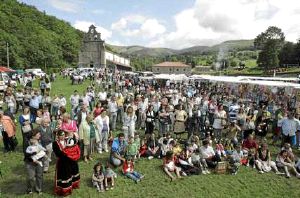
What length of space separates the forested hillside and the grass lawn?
5995 cm

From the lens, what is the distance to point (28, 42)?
262 ft

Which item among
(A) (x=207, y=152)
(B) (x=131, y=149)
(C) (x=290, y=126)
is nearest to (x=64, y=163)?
(B) (x=131, y=149)

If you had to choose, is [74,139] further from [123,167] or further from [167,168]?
[167,168]

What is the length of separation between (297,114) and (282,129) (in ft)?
4.97

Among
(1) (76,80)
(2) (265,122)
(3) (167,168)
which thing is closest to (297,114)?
(2) (265,122)

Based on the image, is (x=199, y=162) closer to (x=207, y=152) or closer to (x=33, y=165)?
(x=207, y=152)

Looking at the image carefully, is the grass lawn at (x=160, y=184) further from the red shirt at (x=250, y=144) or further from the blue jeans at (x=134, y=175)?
the red shirt at (x=250, y=144)

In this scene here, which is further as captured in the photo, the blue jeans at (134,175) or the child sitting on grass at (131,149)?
the child sitting on grass at (131,149)

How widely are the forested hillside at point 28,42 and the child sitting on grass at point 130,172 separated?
199 ft

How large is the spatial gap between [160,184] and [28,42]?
76.4 m

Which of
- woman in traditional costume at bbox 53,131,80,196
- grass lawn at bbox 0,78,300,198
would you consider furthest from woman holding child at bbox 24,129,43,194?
woman in traditional costume at bbox 53,131,80,196

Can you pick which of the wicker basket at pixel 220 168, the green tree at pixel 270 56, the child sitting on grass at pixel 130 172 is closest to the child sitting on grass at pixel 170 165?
the child sitting on grass at pixel 130 172

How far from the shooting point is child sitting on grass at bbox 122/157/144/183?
37.0 ft

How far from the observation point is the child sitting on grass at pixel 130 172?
444 inches
